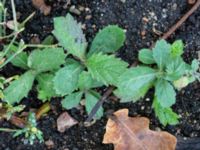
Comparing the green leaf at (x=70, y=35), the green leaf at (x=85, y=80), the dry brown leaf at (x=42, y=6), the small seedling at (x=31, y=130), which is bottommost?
the small seedling at (x=31, y=130)

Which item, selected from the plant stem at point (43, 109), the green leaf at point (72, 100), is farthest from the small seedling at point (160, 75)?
the plant stem at point (43, 109)

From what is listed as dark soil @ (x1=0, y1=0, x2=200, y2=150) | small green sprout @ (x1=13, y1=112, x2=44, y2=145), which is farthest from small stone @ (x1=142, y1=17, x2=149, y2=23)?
small green sprout @ (x1=13, y1=112, x2=44, y2=145)

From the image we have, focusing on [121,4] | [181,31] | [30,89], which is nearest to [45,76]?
[30,89]

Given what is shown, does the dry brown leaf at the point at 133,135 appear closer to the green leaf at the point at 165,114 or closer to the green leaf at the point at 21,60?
the green leaf at the point at 165,114

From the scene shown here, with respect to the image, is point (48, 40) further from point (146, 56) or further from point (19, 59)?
point (146, 56)

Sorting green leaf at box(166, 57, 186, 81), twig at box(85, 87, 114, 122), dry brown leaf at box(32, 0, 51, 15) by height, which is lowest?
twig at box(85, 87, 114, 122)

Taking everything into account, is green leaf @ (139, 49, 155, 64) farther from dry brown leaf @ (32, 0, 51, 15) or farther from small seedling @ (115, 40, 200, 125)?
A: dry brown leaf @ (32, 0, 51, 15)
